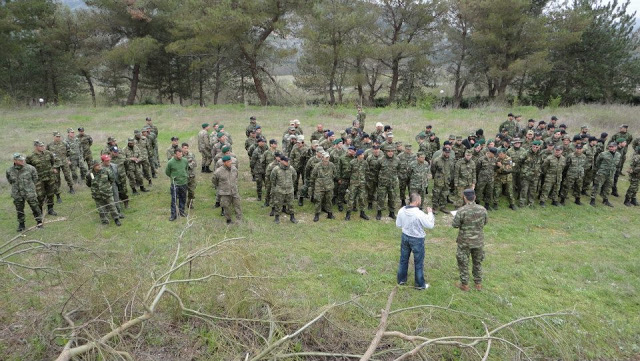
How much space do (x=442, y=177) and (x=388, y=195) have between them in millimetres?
1627

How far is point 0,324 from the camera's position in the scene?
197 inches

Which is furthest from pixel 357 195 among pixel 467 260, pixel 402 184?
pixel 467 260

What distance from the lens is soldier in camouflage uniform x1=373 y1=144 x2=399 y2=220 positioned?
1007 centimetres

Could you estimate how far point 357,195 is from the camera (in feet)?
34.2

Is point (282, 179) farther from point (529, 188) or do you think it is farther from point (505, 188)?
point (529, 188)

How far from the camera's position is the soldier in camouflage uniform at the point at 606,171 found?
11359mm

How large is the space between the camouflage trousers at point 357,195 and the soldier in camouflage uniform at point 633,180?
7.86m

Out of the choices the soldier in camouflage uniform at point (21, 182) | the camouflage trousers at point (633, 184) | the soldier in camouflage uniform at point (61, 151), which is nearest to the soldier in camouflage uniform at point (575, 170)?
the camouflage trousers at point (633, 184)

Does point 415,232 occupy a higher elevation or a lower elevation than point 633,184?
lower

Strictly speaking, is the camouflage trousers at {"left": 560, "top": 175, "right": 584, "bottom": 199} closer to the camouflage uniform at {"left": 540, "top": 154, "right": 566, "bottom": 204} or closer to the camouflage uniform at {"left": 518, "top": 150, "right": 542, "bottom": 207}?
the camouflage uniform at {"left": 540, "top": 154, "right": 566, "bottom": 204}

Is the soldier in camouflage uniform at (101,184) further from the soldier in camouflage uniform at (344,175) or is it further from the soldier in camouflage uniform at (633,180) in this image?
the soldier in camouflage uniform at (633,180)

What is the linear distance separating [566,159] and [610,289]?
5430 millimetres

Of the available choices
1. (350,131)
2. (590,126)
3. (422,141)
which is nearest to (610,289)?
(422,141)

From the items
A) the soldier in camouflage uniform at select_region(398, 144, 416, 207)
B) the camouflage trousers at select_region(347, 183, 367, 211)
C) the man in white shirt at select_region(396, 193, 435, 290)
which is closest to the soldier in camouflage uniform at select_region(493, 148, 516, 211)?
the soldier in camouflage uniform at select_region(398, 144, 416, 207)
